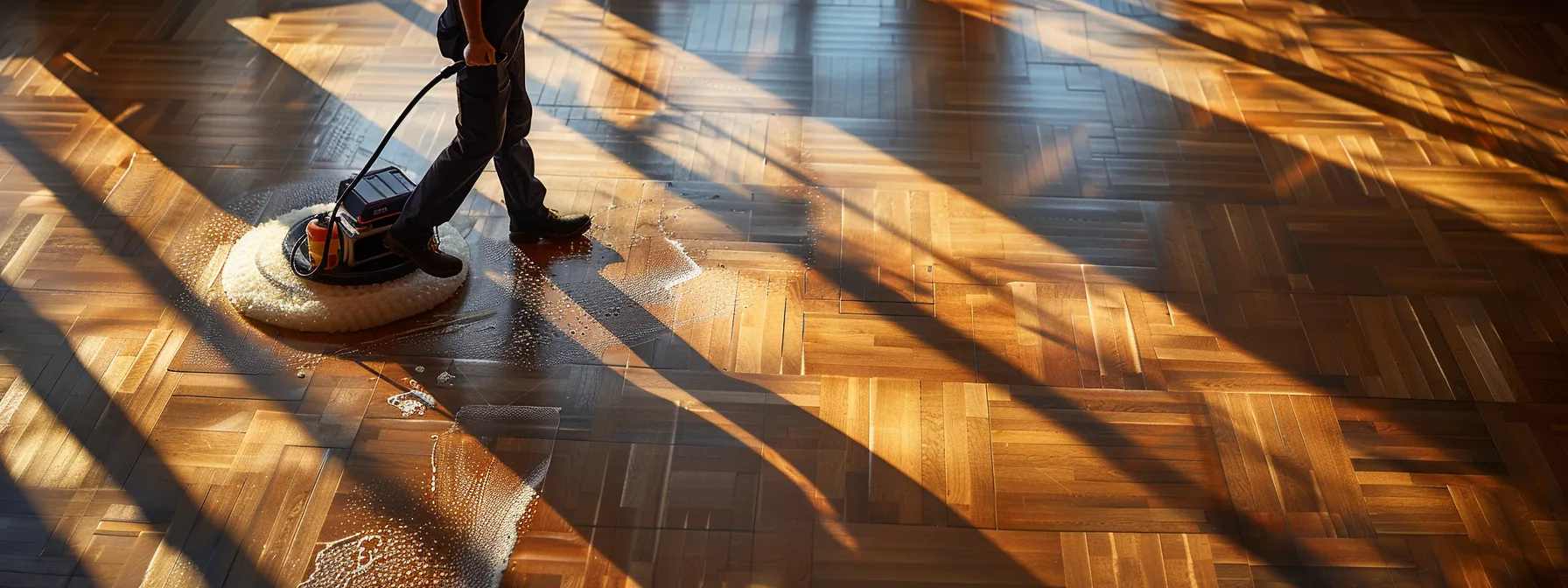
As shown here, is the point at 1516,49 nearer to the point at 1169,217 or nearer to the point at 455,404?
the point at 1169,217

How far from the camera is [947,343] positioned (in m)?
2.99

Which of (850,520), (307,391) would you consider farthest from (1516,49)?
(307,391)

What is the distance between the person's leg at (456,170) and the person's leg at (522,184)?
15cm

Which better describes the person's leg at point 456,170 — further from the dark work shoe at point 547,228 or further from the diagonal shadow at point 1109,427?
the diagonal shadow at point 1109,427

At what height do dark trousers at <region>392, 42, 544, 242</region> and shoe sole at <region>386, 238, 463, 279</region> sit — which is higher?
dark trousers at <region>392, 42, 544, 242</region>

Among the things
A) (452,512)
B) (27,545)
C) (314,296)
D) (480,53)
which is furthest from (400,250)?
(27,545)

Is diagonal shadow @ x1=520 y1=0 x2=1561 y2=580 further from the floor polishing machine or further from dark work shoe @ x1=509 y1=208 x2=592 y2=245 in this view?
the floor polishing machine

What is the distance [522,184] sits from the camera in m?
3.17

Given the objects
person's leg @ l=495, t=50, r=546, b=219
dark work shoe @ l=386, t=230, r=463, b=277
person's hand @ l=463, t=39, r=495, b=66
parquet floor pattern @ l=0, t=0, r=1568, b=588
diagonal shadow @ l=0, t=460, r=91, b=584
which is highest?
person's hand @ l=463, t=39, r=495, b=66

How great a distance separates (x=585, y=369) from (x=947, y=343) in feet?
3.07

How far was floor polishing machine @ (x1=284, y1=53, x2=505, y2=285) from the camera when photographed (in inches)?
116

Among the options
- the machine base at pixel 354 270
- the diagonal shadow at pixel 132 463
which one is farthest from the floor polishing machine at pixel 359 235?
the diagonal shadow at pixel 132 463

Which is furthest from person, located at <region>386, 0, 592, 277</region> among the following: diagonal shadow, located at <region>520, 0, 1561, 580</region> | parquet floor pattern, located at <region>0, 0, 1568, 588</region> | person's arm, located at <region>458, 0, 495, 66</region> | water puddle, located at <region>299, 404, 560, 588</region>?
diagonal shadow, located at <region>520, 0, 1561, 580</region>

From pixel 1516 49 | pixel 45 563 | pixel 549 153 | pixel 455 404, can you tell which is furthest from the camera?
pixel 1516 49
